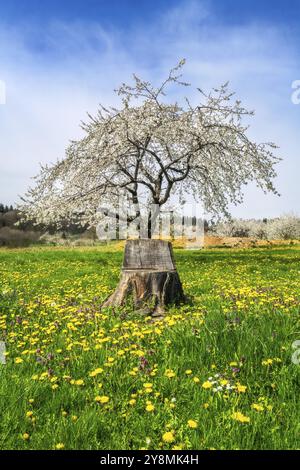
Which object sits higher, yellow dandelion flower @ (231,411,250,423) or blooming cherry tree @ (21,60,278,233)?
blooming cherry tree @ (21,60,278,233)

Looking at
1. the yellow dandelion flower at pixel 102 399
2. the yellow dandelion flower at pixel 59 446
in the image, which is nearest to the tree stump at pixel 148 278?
the yellow dandelion flower at pixel 102 399

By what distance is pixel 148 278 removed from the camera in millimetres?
8258

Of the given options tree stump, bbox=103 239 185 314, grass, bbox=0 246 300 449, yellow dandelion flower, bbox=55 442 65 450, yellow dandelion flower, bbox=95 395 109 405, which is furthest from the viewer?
tree stump, bbox=103 239 185 314

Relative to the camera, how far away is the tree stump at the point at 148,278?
8.11 meters

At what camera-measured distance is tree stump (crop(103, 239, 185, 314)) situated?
8.11 metres

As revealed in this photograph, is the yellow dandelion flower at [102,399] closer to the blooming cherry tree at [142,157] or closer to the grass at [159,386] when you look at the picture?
the grass at [159,386]

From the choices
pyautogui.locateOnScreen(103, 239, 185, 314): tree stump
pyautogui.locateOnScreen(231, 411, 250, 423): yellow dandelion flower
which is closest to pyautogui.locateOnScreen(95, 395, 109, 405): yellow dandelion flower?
pyautogui.locateOnScreen(231, 411, 250, 423): yellow dandelion flower

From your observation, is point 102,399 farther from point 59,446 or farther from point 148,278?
point 148,278

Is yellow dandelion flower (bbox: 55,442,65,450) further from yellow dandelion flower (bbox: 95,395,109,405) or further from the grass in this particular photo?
yellow dandelion flower (bbox: 95,395,109,405)

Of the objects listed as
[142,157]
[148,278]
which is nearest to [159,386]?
[148,278]
